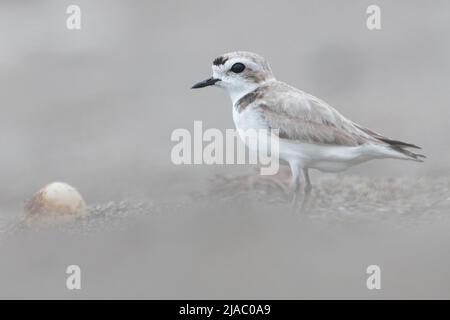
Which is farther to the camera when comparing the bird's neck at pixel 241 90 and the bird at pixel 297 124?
the bird's neck at pixel 241 90

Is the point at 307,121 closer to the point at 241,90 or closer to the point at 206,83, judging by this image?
the point at 241,90

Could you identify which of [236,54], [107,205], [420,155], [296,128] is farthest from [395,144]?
[107,205]

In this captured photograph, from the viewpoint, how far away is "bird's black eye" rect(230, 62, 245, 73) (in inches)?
425

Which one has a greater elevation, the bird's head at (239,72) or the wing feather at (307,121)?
the bird's head at (239,72)

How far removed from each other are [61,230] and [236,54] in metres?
2.28

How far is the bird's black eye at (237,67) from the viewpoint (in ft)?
35.4

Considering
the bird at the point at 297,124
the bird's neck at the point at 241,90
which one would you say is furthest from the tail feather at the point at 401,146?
the bird's neck at the point at 241,90

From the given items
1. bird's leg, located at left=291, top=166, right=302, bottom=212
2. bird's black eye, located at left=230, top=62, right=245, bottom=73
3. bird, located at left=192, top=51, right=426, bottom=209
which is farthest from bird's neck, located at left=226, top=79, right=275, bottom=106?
bird's leg, located at left=291, top=166, right=302, bottom=212

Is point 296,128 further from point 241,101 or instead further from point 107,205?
point 107,205

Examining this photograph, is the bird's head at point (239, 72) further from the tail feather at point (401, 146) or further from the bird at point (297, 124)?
the tail feather at point (401, 146)

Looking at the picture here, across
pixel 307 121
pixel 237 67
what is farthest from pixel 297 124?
pixel 237 67

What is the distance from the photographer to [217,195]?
1112 cm

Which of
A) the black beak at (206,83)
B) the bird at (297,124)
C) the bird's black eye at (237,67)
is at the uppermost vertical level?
the bird's black eye at (237,67)

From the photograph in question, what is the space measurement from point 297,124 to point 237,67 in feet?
2.69
